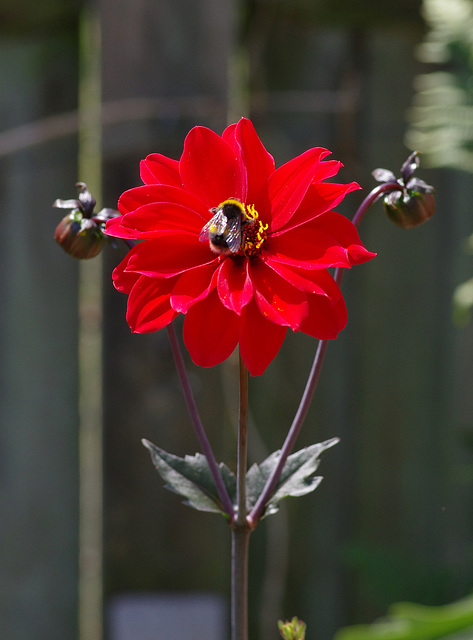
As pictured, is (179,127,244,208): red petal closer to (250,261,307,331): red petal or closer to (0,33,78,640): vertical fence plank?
(250,261,307,331): red petal

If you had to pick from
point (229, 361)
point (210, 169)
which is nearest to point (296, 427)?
point (210, 169)

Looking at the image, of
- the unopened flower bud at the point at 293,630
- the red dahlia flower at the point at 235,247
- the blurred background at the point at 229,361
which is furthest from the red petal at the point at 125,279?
the blurred background at the point at 229,361

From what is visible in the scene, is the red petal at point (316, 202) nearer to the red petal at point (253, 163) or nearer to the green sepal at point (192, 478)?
the red petal at point (253, 163)

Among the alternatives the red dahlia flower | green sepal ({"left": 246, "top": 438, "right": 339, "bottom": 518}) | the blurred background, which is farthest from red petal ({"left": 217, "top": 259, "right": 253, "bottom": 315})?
the blurred background

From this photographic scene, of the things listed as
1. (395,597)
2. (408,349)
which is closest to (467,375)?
(408,349)

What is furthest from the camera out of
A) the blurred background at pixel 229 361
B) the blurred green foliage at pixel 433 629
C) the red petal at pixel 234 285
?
the blurred background at pixel 229 361

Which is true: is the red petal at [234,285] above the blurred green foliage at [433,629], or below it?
above

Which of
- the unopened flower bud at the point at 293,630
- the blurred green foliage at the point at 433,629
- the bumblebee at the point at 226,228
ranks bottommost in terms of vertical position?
the unopened flower bud at the point at 293,630

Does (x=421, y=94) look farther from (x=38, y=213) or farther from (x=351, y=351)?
(x=38, y=213)
